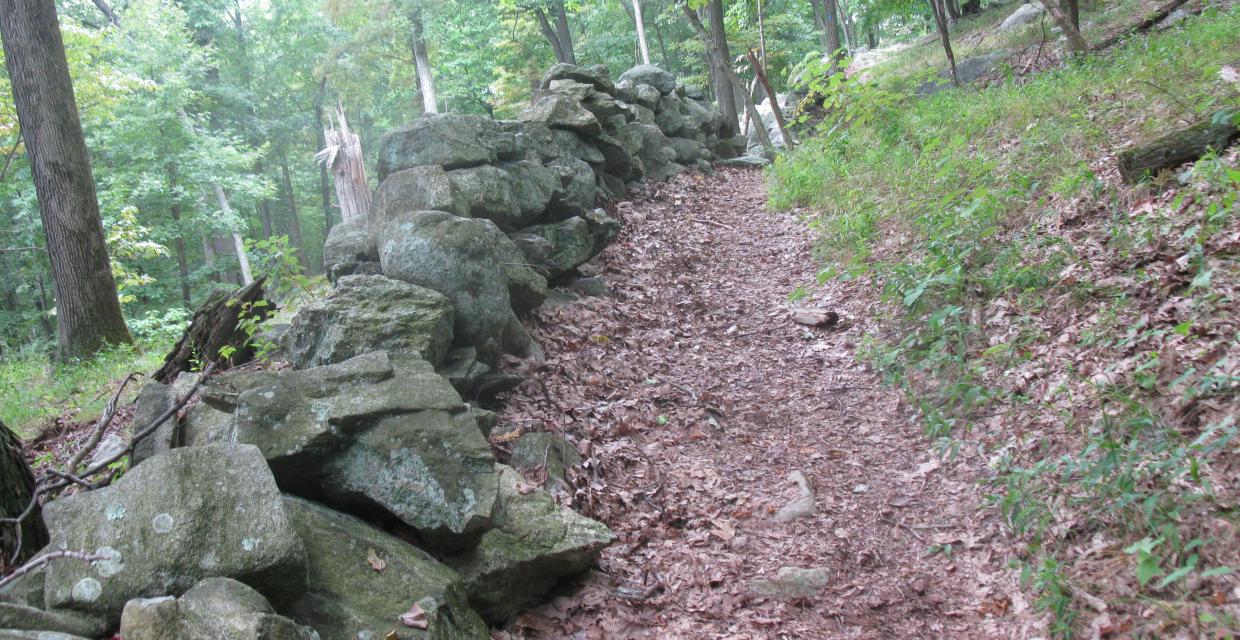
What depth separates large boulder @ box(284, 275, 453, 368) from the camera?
4648mm

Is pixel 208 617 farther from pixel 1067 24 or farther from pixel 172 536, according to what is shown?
pixel 1067 24

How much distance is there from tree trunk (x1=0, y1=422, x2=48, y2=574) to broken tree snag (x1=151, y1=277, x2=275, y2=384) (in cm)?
244

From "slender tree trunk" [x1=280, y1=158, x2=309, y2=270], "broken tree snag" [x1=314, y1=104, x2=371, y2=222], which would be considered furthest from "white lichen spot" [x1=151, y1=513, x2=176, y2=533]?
"slender tree trunk" [x1=280, y1=158, x2=309, y2=270]

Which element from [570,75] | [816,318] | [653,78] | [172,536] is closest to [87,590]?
[172,536]

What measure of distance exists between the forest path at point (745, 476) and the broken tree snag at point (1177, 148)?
7.35 ft

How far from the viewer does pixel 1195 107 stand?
531cm

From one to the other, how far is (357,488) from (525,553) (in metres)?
0.91

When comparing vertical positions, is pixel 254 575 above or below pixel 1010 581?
above

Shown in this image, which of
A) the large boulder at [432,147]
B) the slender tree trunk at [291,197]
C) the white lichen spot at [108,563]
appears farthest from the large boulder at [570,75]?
the slender tree trunk at [291,197]

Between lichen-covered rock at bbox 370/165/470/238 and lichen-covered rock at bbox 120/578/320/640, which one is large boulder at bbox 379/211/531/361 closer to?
lichen-covered rock at bbox 370/165/470/238

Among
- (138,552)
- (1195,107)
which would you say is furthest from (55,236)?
(1195,107)

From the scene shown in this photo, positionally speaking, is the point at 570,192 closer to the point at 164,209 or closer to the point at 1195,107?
the point at 1195,107

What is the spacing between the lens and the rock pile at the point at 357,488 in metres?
2.43

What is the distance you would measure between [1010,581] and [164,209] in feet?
85.1
